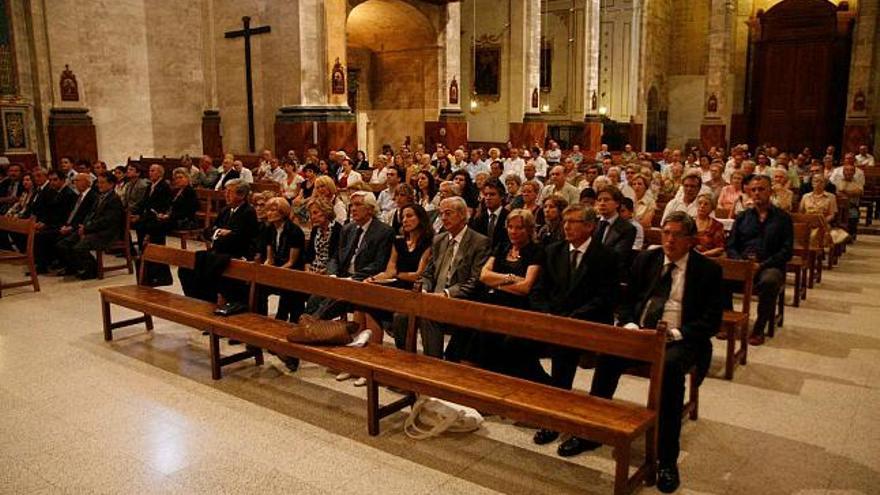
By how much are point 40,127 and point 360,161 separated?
6285mm

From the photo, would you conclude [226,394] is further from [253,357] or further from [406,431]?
[406,431]

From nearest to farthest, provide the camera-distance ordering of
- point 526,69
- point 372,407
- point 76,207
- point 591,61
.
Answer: point 372,407 < point 76,207 < point 526,69 < point 591,61

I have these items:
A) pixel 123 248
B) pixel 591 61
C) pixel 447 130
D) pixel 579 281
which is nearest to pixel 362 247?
pixel 579 281

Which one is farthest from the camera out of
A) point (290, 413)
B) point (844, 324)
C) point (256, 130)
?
point (256, 130)

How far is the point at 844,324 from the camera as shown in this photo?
627cm

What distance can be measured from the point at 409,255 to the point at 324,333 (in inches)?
48.9

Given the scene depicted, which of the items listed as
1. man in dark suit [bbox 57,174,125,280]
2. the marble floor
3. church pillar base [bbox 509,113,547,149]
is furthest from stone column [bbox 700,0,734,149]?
man in dark suit [bbox 57,174,125,280]

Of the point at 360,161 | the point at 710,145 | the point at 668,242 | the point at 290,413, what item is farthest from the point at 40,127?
the point at 710,145

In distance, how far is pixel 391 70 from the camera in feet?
64.4

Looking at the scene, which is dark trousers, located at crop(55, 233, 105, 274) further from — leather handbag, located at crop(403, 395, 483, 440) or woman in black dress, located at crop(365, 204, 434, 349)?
leather handbag, located at crop(403, 395, 483, 440)

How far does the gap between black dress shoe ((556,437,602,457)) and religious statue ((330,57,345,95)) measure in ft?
38.7

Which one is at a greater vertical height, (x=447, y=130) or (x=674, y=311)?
(x=447, y=130)

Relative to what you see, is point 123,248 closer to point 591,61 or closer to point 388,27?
point 388,27

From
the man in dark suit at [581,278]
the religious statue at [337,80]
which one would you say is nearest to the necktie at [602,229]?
the man in dark suit at [581,278]
